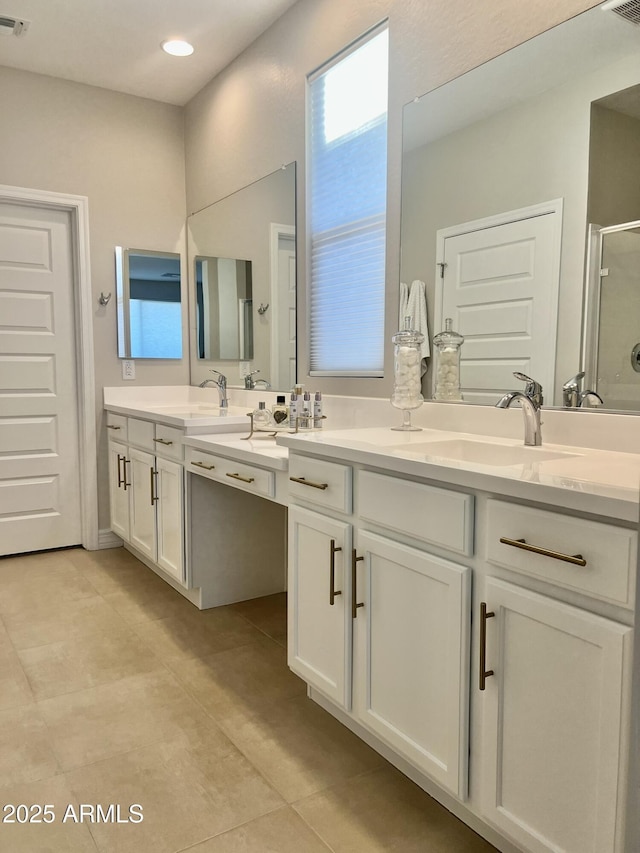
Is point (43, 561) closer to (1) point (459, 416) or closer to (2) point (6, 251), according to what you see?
(2) point (6, 251)

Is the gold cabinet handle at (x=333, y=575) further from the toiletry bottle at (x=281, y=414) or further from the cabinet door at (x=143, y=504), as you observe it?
the cabinet door at (x=143, y=504)

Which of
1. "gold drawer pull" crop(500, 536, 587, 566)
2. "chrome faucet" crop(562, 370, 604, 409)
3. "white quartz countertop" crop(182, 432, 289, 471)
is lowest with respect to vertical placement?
"gold drawer pull" crop(500, 536, 587, 566)

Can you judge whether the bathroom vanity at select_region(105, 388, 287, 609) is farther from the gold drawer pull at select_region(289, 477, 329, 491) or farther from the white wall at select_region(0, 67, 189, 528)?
the white wall at select_region(0, 67, 189, 528)

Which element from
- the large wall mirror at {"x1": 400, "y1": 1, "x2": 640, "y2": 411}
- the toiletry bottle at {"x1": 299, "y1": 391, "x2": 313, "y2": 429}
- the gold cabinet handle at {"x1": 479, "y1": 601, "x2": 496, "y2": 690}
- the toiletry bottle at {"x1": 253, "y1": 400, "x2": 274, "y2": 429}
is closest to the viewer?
the gold cabinet handle at {"x1": 479, "y1": 601, "x2": 496, "y2": 690}

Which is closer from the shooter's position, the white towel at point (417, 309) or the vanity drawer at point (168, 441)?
the white towel at point (417, 309)

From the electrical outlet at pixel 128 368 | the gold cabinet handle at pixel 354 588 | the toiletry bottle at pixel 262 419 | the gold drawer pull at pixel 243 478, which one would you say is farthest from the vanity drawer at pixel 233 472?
the electrical outlet at pixel 128 368

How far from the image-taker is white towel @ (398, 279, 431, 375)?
2195mm

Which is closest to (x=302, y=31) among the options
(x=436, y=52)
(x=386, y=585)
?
(x=436, y=52)

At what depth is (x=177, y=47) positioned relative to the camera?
3.17 metres

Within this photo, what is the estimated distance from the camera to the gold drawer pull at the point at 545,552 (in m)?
1.08

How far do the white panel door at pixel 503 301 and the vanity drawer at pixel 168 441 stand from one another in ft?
4.17

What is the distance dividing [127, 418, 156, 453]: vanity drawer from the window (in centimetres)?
86

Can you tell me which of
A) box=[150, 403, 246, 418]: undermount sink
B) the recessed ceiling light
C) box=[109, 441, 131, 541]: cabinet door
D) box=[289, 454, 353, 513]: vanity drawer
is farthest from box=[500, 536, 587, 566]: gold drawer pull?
the recessed ceiling light

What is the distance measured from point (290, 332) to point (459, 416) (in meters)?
1.14
